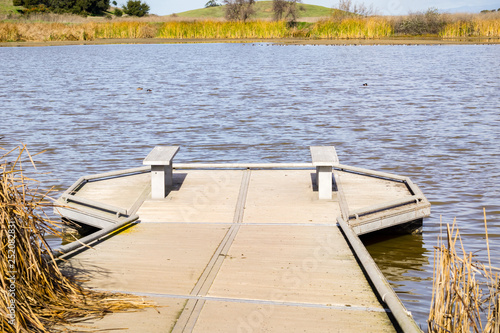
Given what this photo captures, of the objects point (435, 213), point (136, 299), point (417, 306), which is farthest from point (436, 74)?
point (136, 299)

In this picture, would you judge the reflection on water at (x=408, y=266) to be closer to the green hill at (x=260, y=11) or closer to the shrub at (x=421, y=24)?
the shrub at (x=421, y=24)

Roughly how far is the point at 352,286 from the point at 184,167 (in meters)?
5.60

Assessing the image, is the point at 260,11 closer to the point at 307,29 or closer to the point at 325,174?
the point at 307,29

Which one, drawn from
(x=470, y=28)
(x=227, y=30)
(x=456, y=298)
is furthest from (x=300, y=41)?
(x=456, y=298)

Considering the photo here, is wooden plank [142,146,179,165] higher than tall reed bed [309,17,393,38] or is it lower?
lower

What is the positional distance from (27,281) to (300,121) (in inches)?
621

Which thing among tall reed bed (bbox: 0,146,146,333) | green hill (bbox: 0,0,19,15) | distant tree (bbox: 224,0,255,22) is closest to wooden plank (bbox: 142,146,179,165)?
tall reed bed (bbox: 0,146,146,333)

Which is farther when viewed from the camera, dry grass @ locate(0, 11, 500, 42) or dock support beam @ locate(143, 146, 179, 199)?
dry grass @ locate(0, 11, 500, 42)

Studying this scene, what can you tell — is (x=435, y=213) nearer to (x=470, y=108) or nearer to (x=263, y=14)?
(x=470, y=108)

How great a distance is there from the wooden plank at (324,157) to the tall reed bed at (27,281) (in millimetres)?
4400

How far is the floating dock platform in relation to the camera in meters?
5.51

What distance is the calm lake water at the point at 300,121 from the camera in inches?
441

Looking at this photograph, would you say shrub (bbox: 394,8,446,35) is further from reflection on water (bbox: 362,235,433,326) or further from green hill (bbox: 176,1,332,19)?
reflection on water (bbox: 362,235,433,326)

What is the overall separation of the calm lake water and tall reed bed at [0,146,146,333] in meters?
1.20
